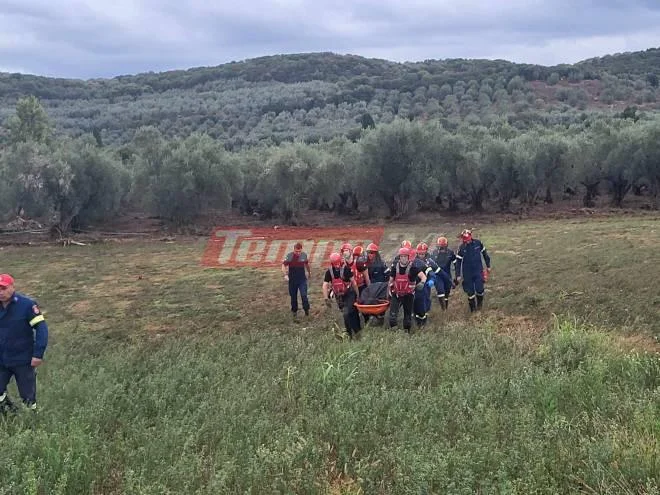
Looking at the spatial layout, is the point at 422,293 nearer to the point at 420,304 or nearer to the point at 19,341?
the point at 420,304

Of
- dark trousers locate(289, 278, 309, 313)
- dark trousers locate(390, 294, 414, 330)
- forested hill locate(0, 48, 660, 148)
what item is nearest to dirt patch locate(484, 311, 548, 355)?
dark trousers locate(390, 294, 414, 330)

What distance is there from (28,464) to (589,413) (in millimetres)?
4557

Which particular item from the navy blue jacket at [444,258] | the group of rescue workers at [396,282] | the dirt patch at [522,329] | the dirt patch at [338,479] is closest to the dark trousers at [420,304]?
the group of rescue workers at [396,282]

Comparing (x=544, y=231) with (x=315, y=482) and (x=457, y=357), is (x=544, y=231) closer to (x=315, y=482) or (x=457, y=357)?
(x=457, y=357)

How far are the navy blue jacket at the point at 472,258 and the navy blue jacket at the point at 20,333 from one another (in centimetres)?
716

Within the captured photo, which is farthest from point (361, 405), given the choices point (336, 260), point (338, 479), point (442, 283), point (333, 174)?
point (333, 174)

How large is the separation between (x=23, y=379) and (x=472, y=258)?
7.52m

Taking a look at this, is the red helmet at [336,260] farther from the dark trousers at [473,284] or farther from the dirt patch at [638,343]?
the dirt patch at [638,343]

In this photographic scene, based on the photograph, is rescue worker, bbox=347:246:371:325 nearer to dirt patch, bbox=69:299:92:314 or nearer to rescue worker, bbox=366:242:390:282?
rescue worker, bbox=366:242:390:282

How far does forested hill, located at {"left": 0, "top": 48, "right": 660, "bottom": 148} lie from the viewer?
65500 millimetres

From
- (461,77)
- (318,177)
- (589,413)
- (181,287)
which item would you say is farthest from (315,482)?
(461,77)

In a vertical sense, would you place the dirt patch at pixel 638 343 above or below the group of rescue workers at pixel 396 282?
below

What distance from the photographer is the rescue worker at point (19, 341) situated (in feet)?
20.4

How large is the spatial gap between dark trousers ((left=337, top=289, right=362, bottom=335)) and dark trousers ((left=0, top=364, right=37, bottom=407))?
4713 mm
